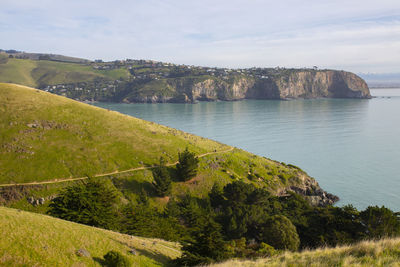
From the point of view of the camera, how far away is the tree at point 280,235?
1419 inches

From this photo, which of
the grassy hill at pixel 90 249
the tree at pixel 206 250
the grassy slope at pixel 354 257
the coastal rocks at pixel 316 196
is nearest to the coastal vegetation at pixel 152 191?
the tree at pixel 206 250

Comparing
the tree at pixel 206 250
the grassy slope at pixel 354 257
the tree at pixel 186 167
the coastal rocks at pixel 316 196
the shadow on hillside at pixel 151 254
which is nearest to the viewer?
the grassy slope at pixel 354 257

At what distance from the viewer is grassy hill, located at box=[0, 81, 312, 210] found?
54625 mm

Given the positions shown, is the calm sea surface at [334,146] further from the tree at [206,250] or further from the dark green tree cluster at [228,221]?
the tree at [206,250]

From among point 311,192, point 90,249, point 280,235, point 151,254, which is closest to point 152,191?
point 280,235

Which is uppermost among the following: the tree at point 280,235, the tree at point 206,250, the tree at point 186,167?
the tree at point 206,250

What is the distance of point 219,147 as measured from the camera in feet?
268

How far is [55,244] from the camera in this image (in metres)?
18.1

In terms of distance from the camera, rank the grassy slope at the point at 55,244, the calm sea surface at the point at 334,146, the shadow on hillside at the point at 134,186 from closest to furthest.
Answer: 1. the grassy slope at the point at 55,244
2. the shadow on hillside at the point at 134,186
3. the calm sea surface at the point at 334,146

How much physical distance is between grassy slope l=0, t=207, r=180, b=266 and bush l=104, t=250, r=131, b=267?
64 cm

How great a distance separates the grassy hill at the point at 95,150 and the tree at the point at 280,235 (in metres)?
23.0

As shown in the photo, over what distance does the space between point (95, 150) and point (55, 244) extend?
152ft

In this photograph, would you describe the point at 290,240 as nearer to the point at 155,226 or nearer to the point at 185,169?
the point at 155,226

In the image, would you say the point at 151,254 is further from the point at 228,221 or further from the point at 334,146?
the point at 334,146
